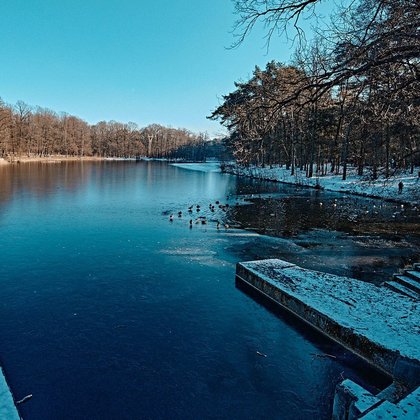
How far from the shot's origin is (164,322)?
635 centimetres

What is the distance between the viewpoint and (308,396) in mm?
4492

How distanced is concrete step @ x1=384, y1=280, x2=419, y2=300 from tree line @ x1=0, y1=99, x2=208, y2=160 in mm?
61911

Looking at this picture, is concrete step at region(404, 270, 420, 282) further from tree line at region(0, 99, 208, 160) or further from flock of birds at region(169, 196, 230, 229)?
tree line at region(0, 99, 208, 160)

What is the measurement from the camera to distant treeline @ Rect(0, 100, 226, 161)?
201 feet

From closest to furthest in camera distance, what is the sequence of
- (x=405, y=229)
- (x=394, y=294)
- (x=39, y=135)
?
(x=394, y=294) < (x=405, y=229) < (x=39, y=135)

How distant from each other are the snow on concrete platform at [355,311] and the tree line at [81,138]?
6024 cm

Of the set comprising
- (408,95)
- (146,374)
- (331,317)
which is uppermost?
(408,95)

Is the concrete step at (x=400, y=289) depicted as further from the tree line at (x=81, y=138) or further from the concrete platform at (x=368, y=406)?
the tree line at (x=81, y=138)

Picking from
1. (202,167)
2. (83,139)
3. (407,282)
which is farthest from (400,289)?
(83,139)

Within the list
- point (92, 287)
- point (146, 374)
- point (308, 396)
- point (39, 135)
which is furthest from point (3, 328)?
point (39, 135)

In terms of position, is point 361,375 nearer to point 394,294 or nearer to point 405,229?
point 394,294

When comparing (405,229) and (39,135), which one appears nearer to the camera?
(405,229)

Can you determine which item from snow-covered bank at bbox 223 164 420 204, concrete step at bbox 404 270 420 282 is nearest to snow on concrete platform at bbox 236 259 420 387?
concrete step at bbox 404 270 420 282

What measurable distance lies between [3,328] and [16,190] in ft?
66.6
